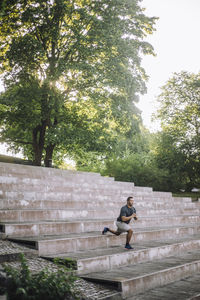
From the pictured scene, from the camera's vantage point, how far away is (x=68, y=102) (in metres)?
22.4

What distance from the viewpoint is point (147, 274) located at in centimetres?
597

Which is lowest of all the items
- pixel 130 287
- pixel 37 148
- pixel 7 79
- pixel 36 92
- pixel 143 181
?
pixel 130 287

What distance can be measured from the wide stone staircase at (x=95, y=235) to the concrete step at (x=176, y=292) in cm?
3

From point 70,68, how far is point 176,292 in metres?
14.2

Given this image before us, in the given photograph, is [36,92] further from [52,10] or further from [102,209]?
[102,209]

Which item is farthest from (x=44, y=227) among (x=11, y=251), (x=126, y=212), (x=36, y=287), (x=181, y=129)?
(x=181, y=129)

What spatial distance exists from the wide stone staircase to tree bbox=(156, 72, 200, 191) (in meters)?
17.0

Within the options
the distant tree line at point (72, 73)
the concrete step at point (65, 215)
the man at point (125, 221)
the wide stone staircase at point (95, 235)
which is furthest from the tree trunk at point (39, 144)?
the man at point (125, 221)

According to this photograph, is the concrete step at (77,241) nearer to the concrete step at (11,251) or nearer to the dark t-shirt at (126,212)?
the concrete step at (11,251)

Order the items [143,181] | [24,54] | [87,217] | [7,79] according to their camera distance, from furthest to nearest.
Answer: [143,181] → [7,79] → [24,54] → [87,217]

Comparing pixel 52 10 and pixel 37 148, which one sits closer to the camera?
pixel 52 10

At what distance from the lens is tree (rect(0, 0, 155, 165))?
711 inches

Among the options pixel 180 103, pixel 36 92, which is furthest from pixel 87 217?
pixel 180 103

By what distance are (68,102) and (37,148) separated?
13.7 ft
